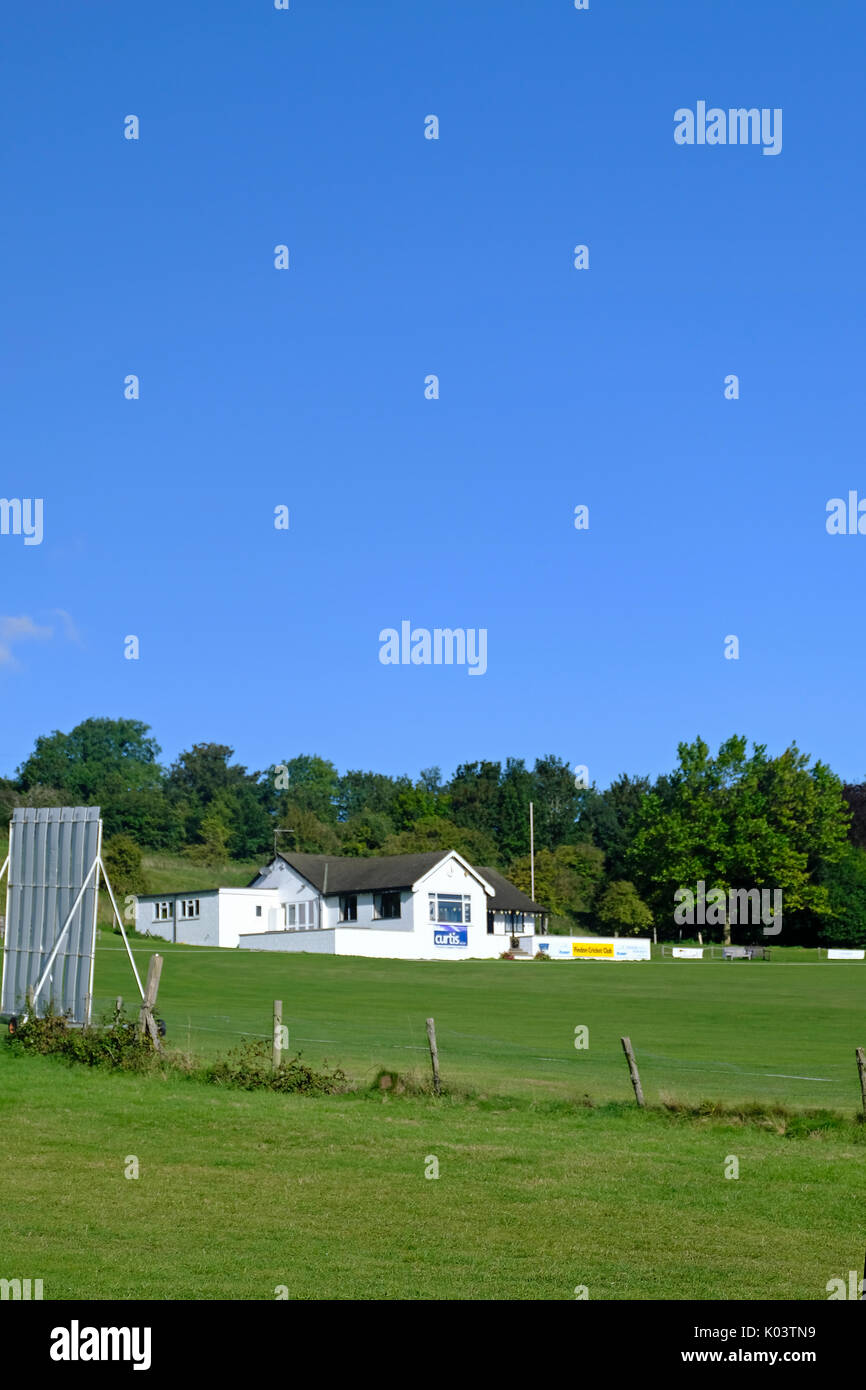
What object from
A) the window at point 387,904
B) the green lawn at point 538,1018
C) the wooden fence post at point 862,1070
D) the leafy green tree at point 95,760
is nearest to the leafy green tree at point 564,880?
the window at point 387,904

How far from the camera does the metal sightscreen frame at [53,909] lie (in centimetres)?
2692

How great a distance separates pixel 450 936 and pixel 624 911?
2861 centimetres

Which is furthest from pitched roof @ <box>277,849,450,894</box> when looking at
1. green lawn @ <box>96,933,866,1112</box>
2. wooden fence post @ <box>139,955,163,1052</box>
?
wooden fence post @ <box>139,955,163,1052</box>

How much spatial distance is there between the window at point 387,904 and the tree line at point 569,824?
31.7 ft

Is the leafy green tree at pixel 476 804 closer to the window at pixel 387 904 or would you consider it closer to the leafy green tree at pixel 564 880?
the leafy green tree at pixel 564 880

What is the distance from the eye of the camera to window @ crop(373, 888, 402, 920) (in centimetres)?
8275

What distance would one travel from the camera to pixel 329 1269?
35.4 ft

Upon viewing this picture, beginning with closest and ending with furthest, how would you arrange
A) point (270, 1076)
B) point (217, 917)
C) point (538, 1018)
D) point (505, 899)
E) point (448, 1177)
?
point (448, 1177), point (270, 1076), point (538, 1018), point (217, 917), point (505, 899)

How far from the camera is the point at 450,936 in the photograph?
83.0 m

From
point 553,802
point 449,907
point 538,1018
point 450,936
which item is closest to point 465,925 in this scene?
point 450,936

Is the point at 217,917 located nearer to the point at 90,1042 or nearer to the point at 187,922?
the point at 187,922

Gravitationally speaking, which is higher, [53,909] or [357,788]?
[357,788]

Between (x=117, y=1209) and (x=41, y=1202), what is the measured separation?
0.83 m

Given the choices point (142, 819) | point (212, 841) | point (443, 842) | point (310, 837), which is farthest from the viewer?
point (212, 841)
